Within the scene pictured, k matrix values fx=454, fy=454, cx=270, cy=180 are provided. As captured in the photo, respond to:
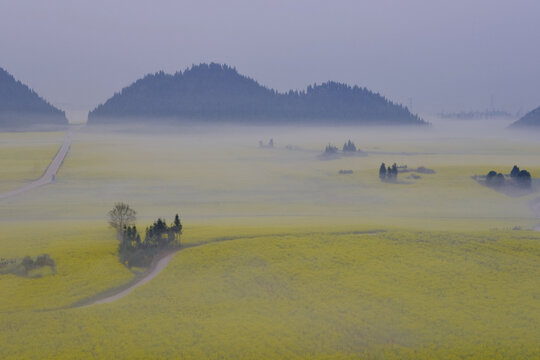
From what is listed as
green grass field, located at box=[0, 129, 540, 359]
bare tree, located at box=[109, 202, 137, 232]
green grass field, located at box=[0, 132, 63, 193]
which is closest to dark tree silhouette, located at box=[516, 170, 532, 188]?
green grass field, located at box=[0, 129, 540, 359]

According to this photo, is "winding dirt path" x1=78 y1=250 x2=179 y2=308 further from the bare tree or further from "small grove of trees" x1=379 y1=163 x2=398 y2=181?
"small grove of trees" x1=379 y1=163 x2=398 y2=181

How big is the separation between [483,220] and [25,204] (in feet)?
323

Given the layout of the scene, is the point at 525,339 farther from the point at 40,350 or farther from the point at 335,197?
the point at 335,197

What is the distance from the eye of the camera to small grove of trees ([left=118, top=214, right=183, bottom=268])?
54787 millimetres

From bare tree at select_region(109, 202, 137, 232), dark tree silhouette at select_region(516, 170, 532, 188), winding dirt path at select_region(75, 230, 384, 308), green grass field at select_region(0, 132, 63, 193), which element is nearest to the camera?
winding dirt path at select_region(75, 230, 384, 308)

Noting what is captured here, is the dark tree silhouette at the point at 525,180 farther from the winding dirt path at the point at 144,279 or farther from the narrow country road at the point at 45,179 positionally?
the narrow country road at the point at 45,179

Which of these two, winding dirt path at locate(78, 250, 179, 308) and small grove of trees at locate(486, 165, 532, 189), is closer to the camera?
winding dirt path at locate(78, 250, 179, 308)

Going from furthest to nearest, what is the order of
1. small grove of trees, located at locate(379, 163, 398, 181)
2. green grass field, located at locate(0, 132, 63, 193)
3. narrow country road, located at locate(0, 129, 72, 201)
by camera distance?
small grove of trees, located at locate(379, 163, 398, 181), green grass field, located at locate(0, 132, 63, 193), narrow country road, located at locate(0, 129, 72, 201)

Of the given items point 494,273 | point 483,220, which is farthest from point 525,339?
point 483,220

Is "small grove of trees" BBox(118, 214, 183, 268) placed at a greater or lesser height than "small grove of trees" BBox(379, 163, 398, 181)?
lesser

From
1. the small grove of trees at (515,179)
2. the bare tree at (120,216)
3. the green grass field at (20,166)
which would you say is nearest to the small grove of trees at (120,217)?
the bare tree at (120,216)

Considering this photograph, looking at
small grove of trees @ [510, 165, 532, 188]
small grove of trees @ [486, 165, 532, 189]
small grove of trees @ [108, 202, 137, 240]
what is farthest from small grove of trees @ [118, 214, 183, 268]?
small grove of trees @ [510, 165, 532, 188]

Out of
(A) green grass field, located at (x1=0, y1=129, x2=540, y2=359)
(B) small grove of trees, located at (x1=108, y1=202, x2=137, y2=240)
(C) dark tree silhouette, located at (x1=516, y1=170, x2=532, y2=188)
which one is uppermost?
(C) dark tree silhouette, located at (x1=516, y1=170, x2=532, y2=188)

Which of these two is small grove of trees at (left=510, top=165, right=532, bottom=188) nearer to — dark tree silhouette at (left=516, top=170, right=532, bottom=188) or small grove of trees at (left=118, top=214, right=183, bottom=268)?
dark tree silhouette at (left=516, top=170, right=532, bottom=188)
